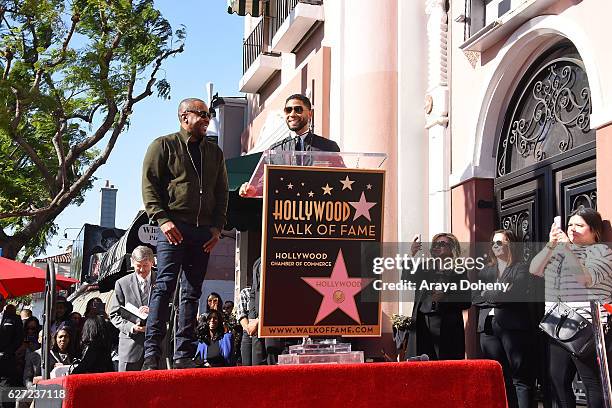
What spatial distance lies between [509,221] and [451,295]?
10.2 ft

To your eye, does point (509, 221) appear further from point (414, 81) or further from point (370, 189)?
point (370, 189)

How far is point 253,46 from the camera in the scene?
61.6ft

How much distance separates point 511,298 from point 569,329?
0.98 meters

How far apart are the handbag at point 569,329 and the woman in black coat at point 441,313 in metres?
1.07

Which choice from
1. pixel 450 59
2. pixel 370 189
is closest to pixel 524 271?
pixel 370 189

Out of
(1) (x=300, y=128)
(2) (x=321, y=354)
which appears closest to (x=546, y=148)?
(1) (x=300, y=128)

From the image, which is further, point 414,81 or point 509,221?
point 414,81

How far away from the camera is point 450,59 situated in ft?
37.4

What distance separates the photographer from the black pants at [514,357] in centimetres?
702

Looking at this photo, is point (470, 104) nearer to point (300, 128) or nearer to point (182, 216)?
point (300, 128)

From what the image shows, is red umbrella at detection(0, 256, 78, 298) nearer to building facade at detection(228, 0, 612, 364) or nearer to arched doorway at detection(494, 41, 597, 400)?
building facade at detection(228, 0, 612, 364)

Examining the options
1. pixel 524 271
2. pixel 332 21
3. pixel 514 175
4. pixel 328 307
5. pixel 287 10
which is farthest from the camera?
pixel 287 10

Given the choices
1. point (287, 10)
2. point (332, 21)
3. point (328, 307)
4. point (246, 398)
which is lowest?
point (246, 398)

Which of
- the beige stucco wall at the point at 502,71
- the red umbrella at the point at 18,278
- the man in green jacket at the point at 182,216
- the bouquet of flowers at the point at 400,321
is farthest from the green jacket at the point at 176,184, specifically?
the red umbrella at the point at 18,278
